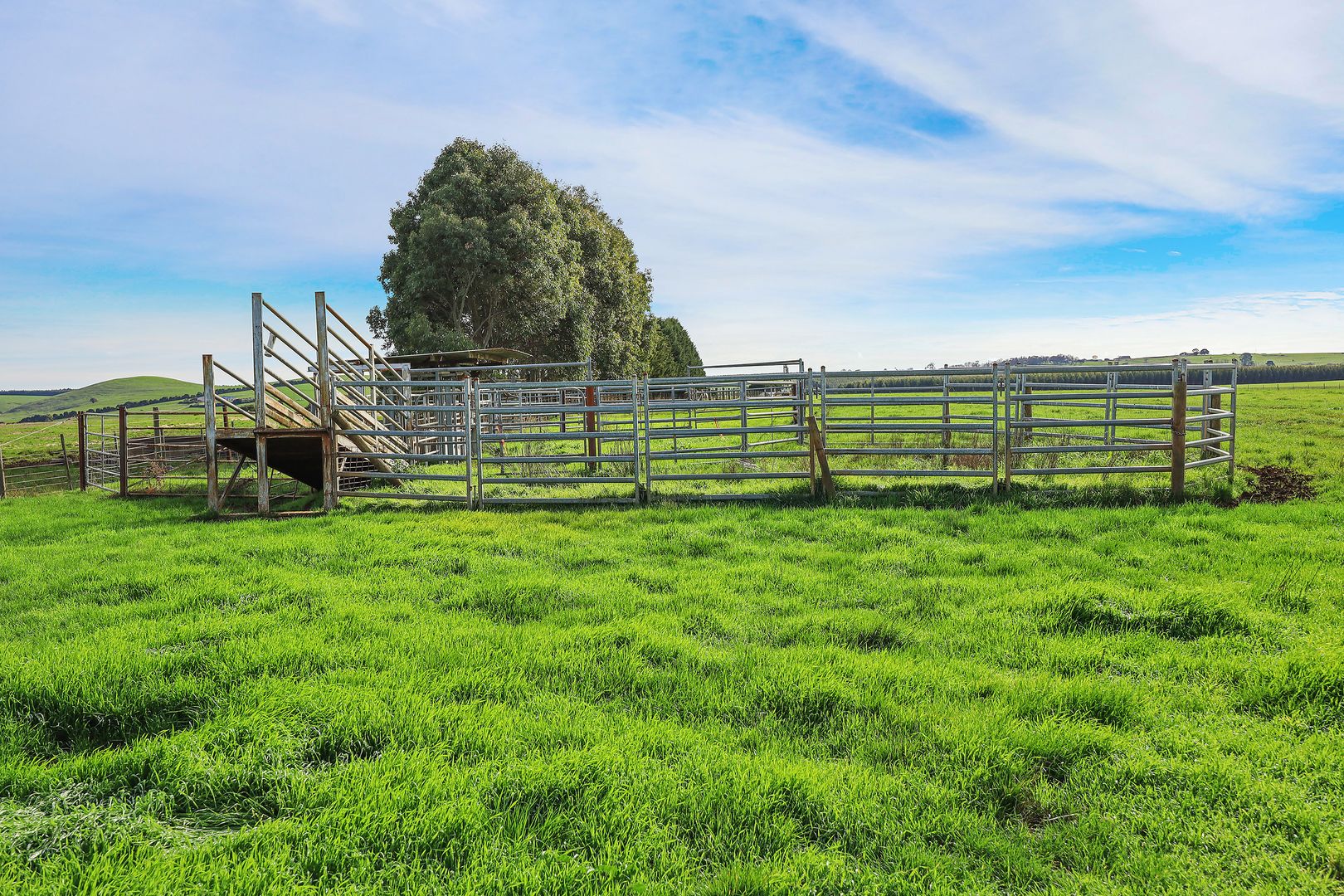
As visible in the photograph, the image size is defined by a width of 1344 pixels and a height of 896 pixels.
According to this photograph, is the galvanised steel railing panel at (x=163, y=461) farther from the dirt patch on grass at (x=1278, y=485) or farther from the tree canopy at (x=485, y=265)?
the dirt patch on grass at (x=1278, y=485)

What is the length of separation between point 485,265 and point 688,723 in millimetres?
29100

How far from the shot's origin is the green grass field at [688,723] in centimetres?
255

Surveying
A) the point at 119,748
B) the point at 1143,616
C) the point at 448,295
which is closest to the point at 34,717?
the point at 119,748

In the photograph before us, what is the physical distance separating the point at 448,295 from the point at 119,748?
29.2 metres

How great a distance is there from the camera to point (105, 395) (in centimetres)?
12825

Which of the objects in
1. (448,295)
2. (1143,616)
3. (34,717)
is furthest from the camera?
(448,295)

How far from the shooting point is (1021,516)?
25.9ft

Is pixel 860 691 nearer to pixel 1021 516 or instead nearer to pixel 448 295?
pixel 1021 516

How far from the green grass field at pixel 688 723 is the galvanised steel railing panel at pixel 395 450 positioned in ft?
11.0

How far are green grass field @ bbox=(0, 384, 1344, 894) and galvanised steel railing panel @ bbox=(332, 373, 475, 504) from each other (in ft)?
11.0

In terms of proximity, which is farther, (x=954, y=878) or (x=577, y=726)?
(x=577, y=726)

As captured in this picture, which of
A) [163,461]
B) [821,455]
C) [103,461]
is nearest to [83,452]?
[163,461]

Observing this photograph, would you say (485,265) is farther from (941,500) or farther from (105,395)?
(105,395)

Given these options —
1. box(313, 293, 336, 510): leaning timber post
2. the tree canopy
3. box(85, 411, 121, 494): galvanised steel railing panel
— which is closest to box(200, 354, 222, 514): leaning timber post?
box(313, 293, 336, 510): leaning timber post
